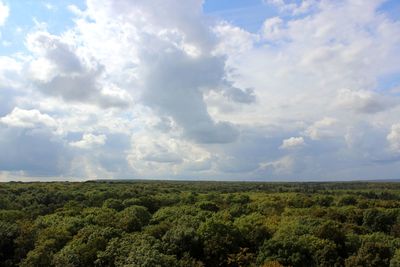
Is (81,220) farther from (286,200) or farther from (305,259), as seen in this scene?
(286,200)

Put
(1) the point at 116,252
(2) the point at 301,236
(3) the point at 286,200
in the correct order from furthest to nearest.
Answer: (3) the point at 286,200 < (2) the point at 301,236 < (1) the point at 116,252

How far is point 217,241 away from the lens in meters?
45.8

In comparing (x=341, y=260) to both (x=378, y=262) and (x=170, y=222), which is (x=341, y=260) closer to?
(x=378, y=262)

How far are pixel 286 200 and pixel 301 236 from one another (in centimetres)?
5003

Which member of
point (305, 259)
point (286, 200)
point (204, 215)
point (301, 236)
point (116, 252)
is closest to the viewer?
point (116, 252)

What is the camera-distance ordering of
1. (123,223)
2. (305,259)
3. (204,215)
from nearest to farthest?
1. (305,259)
2. (123,223)
3. (204,215)

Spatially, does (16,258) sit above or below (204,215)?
below

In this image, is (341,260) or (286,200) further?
(286,200)

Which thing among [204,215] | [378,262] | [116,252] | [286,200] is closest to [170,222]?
[204,215]

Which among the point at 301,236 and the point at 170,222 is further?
the point at 170,222

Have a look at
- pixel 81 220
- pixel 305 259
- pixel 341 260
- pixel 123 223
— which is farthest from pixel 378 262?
pixel 81 220

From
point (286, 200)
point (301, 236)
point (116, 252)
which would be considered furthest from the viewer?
point (286, 200)

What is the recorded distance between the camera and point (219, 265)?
4453cm

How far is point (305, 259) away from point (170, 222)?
1989 cm
